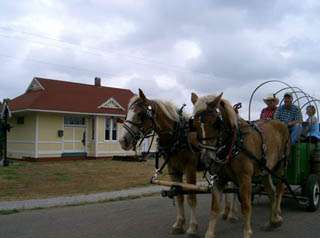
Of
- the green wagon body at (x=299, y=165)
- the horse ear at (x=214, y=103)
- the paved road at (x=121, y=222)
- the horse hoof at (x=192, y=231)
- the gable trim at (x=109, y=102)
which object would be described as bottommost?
the paved road at (x=121, y=222)

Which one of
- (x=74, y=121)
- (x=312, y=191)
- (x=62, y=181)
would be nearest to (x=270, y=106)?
(x=312, y=191)

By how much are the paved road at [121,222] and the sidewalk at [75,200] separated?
2.18ft

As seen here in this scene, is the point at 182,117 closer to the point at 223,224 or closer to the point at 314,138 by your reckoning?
the point at 223,224

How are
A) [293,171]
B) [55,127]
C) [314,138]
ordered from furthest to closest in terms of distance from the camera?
[55,127] → [314,138] → [293,171]

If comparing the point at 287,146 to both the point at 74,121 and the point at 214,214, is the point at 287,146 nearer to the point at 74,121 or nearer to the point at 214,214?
the point at 214,214

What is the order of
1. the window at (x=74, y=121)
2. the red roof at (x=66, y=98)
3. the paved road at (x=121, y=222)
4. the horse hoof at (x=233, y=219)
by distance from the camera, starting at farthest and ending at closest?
the window at (x=74, y=121) < the red roof at (x=66, y=98) < the horse hoof at (x=233, y=219) < the paved road at (x=121, y=222)

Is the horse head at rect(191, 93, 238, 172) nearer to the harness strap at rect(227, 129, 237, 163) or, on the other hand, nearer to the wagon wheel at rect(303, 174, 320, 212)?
the harness strap at rect(227, 129, 237, 163)

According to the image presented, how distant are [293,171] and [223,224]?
2.14 m

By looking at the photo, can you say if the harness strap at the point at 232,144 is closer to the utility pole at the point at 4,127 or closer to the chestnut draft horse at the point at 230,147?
the chestnut draft horse at the point at 230,147

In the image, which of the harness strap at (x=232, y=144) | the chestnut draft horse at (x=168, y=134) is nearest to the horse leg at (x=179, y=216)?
the chestnut draft horse at (x=168, y=134)

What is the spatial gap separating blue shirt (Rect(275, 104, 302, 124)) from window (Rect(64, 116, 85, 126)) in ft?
69.7

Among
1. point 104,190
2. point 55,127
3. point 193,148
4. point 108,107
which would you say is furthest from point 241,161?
point 108,107

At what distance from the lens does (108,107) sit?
31.6 meters

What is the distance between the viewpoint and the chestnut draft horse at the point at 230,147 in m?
6.36
